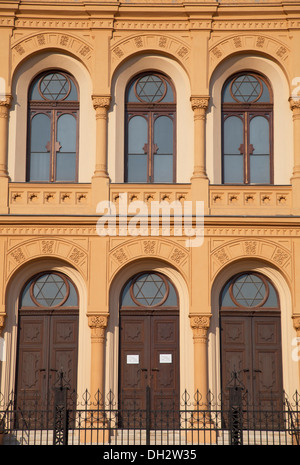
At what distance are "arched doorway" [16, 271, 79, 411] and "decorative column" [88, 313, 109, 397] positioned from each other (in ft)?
1.72

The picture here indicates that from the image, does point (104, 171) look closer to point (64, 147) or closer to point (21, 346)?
point (64, 147)

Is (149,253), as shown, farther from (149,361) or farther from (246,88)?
(246,88)

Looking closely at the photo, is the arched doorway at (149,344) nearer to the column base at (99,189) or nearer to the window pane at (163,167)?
the column base at (99,189)

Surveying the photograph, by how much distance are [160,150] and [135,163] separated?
2.15 feet

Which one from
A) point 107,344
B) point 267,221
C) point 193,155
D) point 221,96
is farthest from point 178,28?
point 107,344

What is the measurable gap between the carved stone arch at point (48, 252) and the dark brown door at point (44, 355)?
112 centimetres

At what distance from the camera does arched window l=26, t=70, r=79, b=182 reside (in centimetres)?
1900

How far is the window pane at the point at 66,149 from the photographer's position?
19.0 m

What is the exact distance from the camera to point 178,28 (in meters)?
19.2

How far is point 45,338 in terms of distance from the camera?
18.3m

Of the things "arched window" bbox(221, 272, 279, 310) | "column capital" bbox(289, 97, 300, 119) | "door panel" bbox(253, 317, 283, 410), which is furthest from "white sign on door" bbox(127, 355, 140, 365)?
"column capital" bbox(289, 97, 300, 119)

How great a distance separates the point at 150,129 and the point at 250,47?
300 cm

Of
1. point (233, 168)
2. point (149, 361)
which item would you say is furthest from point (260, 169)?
point (149, 361)

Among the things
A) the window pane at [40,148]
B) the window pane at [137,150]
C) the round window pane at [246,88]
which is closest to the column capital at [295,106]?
the round window pane at [246,88]
